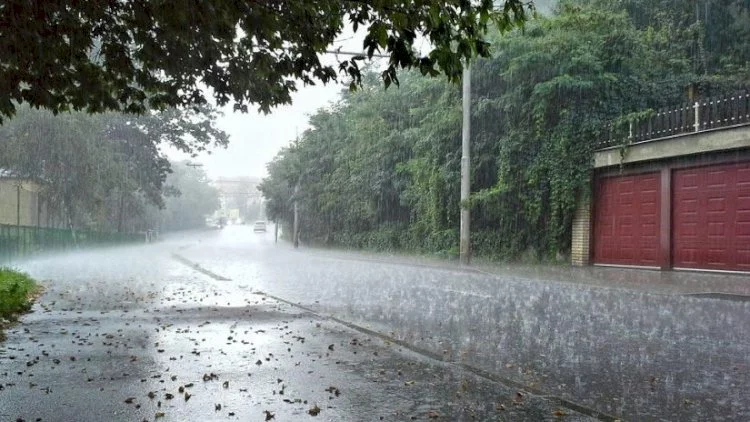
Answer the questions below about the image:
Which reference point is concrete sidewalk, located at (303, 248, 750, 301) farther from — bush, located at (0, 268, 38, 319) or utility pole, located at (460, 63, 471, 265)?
bush, located at (0, 268, 38, 319)

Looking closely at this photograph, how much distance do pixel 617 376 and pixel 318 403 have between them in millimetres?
2905

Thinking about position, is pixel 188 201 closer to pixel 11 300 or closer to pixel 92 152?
pixel 92 152

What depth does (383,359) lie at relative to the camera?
698 cm

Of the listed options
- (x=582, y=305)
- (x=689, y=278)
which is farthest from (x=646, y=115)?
(x=582, y=305)

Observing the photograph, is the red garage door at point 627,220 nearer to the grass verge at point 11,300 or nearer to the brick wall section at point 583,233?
the brick wall section at point 583,233

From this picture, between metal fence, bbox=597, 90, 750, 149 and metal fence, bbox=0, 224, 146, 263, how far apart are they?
2177 centimetres

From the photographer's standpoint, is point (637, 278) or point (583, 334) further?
point (637, 278)

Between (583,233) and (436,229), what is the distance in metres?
7.81

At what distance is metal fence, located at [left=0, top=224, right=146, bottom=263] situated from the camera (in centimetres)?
2498

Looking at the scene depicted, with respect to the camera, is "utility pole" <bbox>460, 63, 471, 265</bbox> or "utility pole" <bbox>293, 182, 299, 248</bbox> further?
"utility pole" <bbox>293, 182, 299, 248</bbox>

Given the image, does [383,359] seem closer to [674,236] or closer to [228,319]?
[228,319]

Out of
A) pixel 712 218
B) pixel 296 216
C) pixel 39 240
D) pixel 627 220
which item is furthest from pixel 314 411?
pixel 296 216

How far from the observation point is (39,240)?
31047 millimetres

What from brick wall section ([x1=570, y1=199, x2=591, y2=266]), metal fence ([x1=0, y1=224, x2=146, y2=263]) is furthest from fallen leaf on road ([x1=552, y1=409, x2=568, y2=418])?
metal fence ([x1=0, y1=224, x2=146, y2=263])
